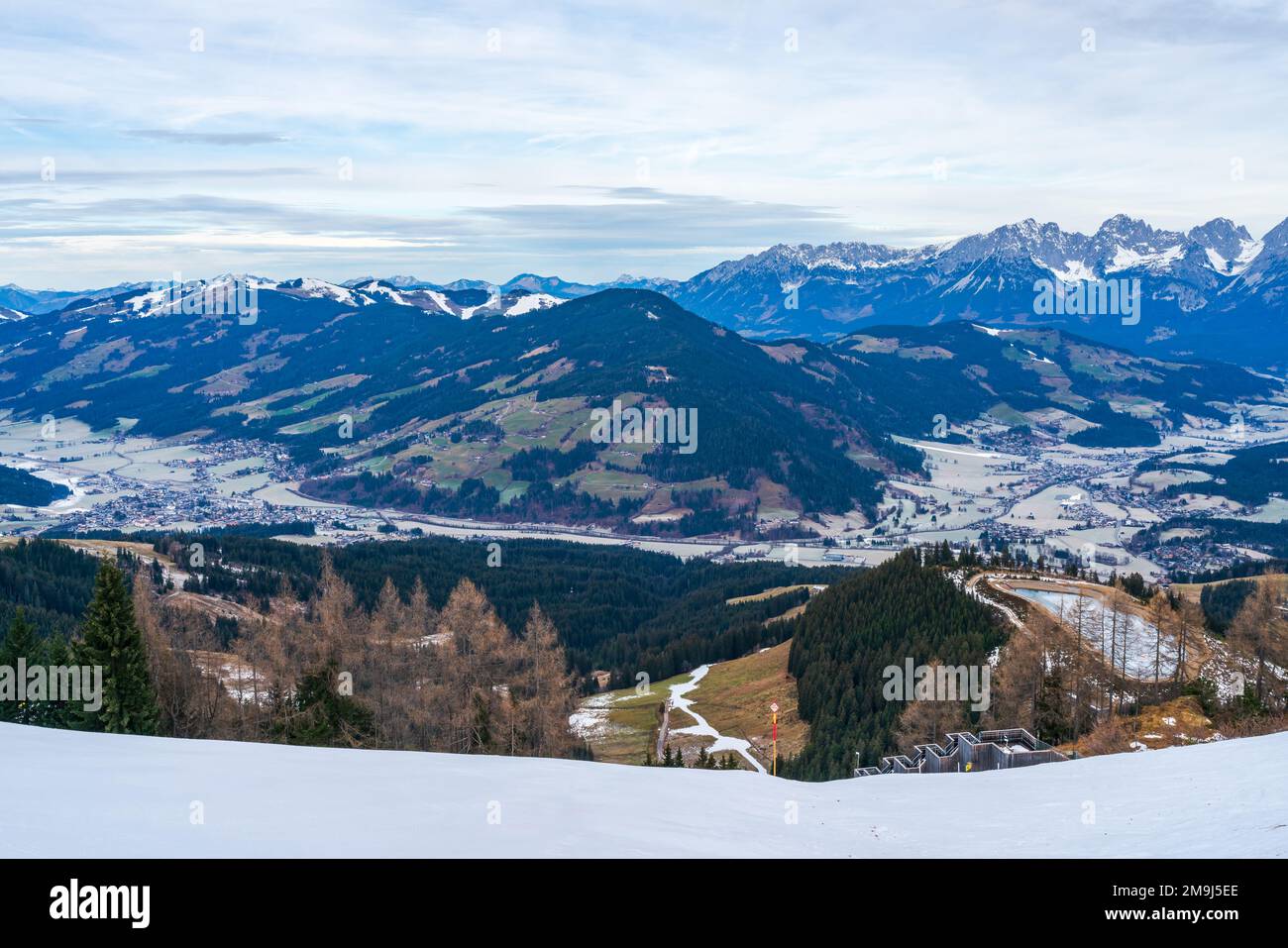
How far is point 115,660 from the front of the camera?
5138 centimetres

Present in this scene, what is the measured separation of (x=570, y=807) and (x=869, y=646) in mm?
85318

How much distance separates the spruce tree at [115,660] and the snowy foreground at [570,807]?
25256 mm

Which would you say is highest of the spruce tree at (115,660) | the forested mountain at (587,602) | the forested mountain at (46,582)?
the spruce tree at (115,660)

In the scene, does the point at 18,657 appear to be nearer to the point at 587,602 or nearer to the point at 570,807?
the point at 570,807

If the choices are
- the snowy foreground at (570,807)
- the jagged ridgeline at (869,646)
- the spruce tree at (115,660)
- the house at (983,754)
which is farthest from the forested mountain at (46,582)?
the snowy foreground at (570,807)

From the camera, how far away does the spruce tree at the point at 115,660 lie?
5088 centimetres

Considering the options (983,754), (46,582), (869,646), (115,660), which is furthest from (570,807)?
(46,582)

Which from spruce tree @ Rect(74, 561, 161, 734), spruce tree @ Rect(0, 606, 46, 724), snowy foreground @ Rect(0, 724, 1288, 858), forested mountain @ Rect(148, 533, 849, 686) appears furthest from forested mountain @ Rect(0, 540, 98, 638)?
snowy foreground @ Rect(0, 724, 1288, 858)

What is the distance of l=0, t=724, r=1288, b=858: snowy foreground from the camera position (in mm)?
16078

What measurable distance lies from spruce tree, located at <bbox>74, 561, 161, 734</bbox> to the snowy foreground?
2526 centimetres

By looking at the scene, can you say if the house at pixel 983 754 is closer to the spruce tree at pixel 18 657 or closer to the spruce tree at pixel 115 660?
the spruce tree at pixel 115 660

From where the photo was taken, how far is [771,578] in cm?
19838

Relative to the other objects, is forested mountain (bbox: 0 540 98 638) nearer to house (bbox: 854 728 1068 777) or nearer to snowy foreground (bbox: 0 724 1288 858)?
house (bbox: 854 728 1068 777)
